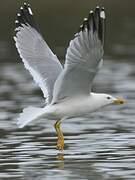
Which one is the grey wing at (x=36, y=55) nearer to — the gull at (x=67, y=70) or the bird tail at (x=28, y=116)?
the gull at (x=67, y=70)

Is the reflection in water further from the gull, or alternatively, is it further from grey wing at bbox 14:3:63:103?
grey wing at bbox 14:3:63:103

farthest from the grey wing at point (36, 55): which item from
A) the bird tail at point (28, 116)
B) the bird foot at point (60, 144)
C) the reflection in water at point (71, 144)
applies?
the reflection in water at point (71, 144)

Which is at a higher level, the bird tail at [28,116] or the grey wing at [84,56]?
the grey wing at [84,56]

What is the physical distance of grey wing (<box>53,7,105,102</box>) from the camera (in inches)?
418

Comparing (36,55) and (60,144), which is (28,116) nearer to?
(60,144)

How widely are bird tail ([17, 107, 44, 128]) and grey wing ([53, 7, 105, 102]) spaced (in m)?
0.44

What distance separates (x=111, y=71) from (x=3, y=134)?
8331mm

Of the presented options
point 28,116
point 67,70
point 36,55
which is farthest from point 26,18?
point 28,116

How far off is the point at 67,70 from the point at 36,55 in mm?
1517

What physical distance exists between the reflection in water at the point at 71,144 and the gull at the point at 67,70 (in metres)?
0.45

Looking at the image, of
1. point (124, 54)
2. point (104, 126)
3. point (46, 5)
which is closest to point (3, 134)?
point (104, 126)

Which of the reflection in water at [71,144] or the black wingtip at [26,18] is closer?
the reflection in water at [71,144]

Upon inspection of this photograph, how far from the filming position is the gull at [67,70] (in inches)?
424

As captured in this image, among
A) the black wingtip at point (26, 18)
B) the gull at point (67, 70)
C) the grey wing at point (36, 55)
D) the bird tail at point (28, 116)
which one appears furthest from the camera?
the black wingtip at point (26, 18)
